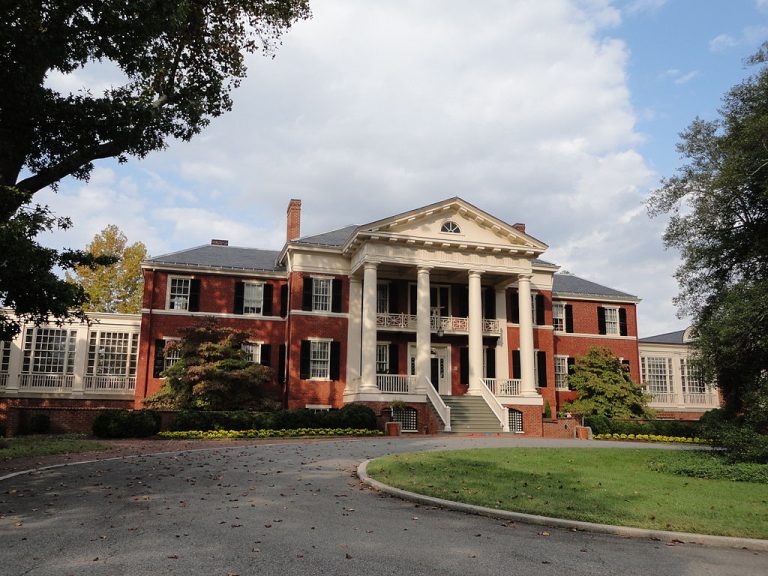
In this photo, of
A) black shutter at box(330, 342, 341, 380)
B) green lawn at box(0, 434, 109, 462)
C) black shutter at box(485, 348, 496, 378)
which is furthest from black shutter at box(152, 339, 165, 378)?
black shutter at box(485, 348, 496, 378)

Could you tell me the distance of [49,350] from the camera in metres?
32.2

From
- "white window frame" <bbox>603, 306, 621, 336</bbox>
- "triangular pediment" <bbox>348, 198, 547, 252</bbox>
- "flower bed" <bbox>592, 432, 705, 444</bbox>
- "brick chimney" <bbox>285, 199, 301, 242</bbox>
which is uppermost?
"brick chimney" <bbox>285, 199, 301, 242</bbox>

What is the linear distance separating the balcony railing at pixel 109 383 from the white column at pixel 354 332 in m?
11.0

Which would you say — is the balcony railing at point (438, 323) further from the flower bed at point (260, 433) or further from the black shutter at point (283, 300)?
Answer: the flower bed at point (260, 433)

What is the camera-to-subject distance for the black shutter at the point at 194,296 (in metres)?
32.4

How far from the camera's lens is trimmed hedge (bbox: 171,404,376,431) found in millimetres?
23828

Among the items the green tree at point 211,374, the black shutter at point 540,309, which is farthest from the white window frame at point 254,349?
the black shutter at point 540,309

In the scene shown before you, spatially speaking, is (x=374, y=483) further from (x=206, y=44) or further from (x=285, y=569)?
(x=206, y=44)

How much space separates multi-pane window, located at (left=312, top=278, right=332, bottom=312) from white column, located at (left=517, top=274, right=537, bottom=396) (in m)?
9.66

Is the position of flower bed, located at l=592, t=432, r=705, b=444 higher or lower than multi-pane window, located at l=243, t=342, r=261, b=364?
lower

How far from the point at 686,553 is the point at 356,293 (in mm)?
25901

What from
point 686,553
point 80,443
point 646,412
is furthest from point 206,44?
point 646,412

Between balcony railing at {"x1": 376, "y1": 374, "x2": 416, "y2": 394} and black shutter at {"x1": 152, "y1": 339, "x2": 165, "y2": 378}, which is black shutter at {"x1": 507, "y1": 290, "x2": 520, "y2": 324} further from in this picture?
black shutter at {"x1": 152, "y1": 339, "x2": 165, "y2": 378}

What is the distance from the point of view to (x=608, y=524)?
8.62m
